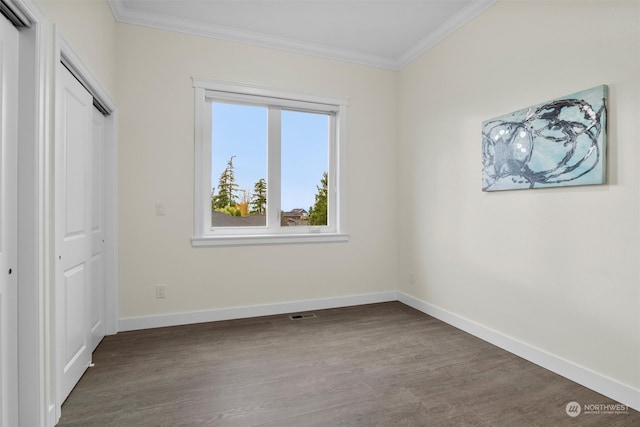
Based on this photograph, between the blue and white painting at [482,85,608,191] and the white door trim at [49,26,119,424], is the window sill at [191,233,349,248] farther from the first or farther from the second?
the blue and white painting at [482,85,608,191]

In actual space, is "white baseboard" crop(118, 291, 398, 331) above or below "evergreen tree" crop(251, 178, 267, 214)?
below

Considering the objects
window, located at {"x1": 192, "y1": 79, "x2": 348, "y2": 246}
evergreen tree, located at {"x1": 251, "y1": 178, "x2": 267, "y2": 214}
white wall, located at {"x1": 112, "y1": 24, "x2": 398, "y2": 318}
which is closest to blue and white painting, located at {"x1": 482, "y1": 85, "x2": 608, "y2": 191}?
white wall, located at {"x1": 112, "y1": 24, "x2": 398, "y2": 318}

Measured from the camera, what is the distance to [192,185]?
10.4 ft

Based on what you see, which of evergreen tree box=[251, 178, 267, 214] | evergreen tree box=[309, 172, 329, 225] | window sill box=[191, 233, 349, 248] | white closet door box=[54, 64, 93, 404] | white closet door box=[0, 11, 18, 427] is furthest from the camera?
evergreen tree box=[309, 172, 329, 225]

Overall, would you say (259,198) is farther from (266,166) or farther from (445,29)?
(445,29)

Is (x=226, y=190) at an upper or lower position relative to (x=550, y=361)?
upper

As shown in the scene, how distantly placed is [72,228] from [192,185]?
125cm

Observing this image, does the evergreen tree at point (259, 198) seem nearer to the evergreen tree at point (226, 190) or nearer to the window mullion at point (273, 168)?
the window mullion at point (273, 168)

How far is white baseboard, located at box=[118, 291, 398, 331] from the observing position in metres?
3.02

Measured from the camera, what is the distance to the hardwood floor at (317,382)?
1.76 metres

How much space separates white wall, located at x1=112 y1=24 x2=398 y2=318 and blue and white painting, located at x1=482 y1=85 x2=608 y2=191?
1446 millimetres

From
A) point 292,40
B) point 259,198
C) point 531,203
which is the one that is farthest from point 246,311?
point 292,40

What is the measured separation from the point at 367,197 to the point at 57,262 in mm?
2921

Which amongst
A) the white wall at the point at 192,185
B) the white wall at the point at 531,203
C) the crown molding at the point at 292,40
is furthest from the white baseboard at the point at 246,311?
the crown molding at the point at 292,40
